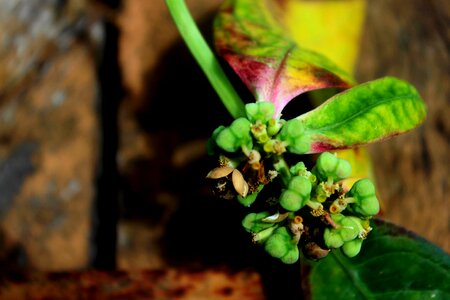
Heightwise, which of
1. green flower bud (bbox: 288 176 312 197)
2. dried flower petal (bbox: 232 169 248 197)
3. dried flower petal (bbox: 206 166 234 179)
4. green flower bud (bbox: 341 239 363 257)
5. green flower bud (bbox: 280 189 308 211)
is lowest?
green flower bud (bbox: 341 239 363 257)

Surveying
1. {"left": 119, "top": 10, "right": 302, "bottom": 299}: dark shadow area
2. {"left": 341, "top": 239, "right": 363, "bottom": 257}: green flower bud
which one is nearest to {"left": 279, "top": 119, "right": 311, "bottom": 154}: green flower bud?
{"left": 341, "top": 239, "right": 363, "bottom": 257}: green flower bud

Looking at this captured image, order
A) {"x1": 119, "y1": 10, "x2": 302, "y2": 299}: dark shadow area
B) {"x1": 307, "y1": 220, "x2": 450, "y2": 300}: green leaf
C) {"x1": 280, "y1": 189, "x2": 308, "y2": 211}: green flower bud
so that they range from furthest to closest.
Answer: {"x1": 119, "y1": 10, "x2": 302, "y2": 299}: dark shadow area
{"x1": 307, "y1": 220, "x2": 450, "y2": 300}: green leaf
{"x1": 280, "y1": 189, "x2": 308, "y2": 211}: green flower bud

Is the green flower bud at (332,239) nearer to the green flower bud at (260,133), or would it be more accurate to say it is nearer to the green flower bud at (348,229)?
the green flower bud at (348,229)

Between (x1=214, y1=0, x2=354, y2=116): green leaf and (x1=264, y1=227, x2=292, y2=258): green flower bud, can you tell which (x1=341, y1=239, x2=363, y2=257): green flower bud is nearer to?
(x1=264, y1=227, x2=292, y2=258): green flower bud

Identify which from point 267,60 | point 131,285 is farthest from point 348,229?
point 131,285

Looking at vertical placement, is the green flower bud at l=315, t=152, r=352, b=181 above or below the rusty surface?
above

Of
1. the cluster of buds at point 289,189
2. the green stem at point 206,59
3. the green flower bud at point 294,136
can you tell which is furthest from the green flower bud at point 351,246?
the green stem at point 206,59

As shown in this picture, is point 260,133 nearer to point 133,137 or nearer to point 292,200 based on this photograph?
point 292,200
